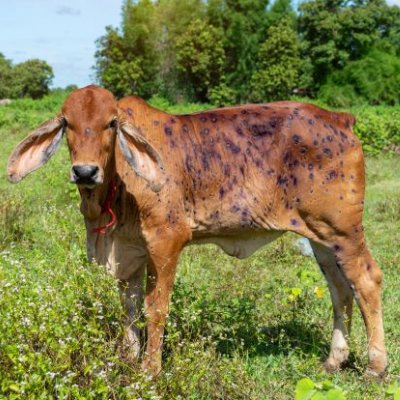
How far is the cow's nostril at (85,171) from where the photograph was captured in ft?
11.2

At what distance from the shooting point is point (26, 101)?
4444 centimetres

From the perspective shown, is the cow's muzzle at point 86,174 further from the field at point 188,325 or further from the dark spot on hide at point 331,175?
the dark spot on hide at point 331,175

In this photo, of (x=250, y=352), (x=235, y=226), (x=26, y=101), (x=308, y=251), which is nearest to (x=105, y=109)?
(x=235, y=226)

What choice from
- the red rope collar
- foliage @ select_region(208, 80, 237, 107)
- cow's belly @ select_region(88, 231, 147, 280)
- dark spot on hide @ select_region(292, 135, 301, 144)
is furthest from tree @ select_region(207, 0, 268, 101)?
the red rope collar

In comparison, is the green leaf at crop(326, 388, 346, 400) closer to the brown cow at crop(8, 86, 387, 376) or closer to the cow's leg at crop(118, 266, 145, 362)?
the brown cow at crop(8, 86, 387, 376)

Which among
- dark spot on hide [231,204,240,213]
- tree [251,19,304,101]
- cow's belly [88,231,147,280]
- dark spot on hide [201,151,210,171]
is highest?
tree [251,19,304,101]

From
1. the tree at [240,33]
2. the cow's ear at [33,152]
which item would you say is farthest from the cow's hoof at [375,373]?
the tree at [240,33]

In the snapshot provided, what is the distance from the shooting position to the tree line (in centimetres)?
4603

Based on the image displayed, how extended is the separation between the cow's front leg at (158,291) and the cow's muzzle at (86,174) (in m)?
0.67

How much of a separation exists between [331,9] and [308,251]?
44.5 m

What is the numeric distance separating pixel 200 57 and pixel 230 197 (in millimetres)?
42533

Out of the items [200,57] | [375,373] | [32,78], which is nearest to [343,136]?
[375,373]

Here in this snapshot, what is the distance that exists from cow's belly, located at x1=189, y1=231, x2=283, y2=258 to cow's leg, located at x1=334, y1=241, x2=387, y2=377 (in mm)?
433

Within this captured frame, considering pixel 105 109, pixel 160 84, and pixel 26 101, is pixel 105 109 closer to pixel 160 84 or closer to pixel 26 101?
pixel 26 101
